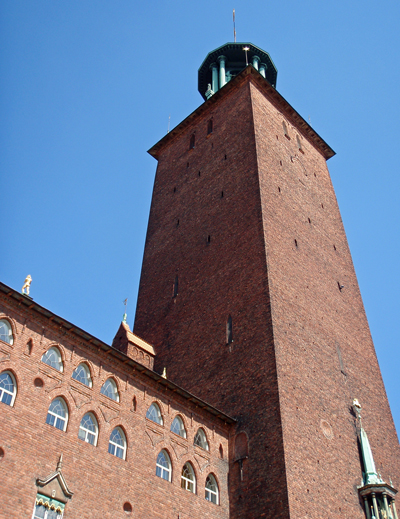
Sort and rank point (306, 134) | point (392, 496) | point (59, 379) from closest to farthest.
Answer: point (59, 379) → point (392, 496) → point (306, 134)

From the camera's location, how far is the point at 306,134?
117 feet

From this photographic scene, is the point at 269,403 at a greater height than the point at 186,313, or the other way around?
the point at 186,313

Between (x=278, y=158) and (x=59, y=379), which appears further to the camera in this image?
(x=278, y=158)

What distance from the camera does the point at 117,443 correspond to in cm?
1753

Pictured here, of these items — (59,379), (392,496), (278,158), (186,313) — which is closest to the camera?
(59,379)

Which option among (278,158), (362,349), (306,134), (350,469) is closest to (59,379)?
(350,469)

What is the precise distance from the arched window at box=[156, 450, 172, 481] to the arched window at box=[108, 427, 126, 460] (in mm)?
1350

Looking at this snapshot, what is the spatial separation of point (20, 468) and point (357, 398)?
45.4 feet

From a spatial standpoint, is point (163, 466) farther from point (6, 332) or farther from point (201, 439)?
point (6, 332)

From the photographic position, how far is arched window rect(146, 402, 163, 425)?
62.4 feet

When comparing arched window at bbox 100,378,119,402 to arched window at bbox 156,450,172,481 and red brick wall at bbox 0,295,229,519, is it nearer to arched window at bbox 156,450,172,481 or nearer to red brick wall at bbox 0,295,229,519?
red brick wall at bbox 0,295,229,519

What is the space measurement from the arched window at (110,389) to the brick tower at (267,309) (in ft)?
15.5

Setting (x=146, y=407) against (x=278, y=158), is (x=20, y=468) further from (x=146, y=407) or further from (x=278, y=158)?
(x=278, y=158)

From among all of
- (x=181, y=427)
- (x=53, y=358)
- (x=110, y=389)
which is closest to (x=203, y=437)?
(x=181, y=427)
